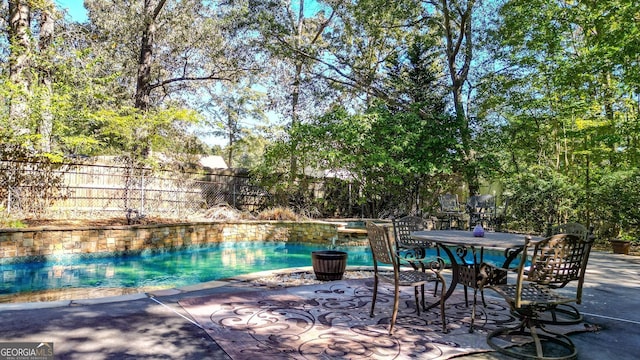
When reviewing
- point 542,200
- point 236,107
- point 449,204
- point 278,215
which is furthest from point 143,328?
point 236,107

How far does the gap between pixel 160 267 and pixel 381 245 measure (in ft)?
18.2

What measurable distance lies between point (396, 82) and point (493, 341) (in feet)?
37.2

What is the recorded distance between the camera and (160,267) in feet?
23.9

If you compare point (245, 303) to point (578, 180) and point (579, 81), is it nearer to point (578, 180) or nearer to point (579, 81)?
point (579, 81)

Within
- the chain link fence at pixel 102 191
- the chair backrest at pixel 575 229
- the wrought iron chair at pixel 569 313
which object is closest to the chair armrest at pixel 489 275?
the wrought iron chair at pixel 569 313

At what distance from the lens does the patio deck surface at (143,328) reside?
2482 mm

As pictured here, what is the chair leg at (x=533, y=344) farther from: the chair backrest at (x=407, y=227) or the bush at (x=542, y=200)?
the bush at (x=542, y=200)

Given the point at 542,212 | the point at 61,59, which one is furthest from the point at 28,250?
the point at 542,212

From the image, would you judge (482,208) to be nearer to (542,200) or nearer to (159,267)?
(542,200)

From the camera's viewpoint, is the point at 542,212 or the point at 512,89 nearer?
the point at 542,212

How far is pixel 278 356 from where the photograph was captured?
2422 millimetres

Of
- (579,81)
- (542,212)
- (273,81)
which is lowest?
(542,212)

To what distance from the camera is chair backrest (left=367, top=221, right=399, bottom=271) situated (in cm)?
296

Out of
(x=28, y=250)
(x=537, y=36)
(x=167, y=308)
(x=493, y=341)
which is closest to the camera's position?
(x=493, y=341)
